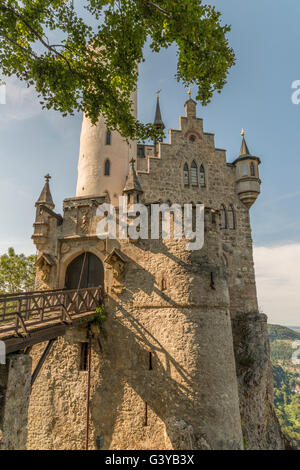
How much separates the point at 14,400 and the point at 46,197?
11299 millimetres

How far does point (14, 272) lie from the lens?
2677 centimetres

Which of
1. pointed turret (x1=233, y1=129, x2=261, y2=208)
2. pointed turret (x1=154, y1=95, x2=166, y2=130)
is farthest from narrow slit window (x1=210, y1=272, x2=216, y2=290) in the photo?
pointed turret (x1=154, y1=95, x2=166, y2=130)

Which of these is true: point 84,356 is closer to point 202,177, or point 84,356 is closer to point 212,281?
point 212,281

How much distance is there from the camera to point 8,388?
8.11 m

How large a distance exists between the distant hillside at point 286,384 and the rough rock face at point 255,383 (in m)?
39.2

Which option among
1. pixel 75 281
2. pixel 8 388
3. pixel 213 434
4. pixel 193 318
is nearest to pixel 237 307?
pixel 193 318

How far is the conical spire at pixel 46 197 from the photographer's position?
16.9m

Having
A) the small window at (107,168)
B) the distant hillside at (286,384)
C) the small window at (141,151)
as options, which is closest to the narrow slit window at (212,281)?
the small window at (107,168)

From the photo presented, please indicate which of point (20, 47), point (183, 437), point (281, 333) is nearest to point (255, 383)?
point (183, 437)

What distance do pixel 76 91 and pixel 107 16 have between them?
251cm

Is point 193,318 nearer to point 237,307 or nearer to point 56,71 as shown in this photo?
point 237,307

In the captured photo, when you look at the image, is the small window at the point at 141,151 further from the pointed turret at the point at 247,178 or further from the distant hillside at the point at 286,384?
the distant hillside at the point at 286,384

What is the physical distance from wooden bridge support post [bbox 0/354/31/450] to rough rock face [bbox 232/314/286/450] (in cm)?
1313

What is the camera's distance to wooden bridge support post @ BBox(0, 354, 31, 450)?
7.90 meters
